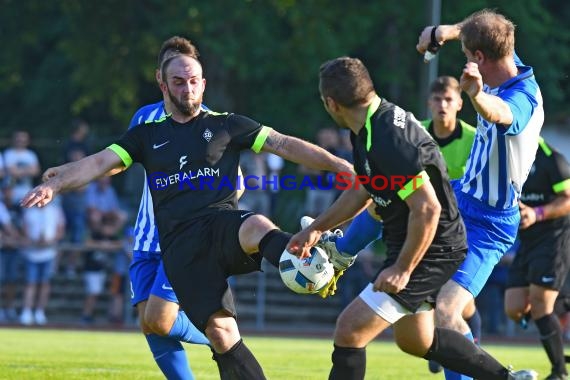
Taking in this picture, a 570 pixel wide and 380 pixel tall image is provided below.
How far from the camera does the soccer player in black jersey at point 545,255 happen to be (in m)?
9.95

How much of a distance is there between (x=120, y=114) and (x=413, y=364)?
1479cm

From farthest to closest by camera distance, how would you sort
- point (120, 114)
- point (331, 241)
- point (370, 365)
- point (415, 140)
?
point (120, 114), point (370, 365), point (331, 241), point (415, 140)

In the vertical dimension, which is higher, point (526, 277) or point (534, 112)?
point (534, 112)

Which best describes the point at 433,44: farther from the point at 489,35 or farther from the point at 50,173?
the point at 50,173

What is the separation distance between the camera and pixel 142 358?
11.5 m

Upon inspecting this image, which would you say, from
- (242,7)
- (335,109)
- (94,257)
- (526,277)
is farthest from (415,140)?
(242,7)

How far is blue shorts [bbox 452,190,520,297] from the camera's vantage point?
24.6 ft

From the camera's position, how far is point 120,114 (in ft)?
81.6

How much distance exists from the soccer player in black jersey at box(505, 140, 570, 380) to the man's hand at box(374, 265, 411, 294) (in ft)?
13.0

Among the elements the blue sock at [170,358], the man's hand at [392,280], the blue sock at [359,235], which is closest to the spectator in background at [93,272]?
the blue sock at [170,358]

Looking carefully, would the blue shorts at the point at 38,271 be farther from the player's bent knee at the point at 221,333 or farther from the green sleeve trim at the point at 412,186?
the green sleeve trim at the point at 412,186

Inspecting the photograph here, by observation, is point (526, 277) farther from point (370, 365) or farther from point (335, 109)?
point (335, 109)

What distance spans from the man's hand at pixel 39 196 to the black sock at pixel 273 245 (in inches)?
50.5

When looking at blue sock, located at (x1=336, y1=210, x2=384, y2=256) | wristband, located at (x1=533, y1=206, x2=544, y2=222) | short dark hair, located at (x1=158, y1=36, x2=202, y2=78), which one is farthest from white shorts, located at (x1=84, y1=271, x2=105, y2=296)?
blue sock, located at (x1=336, y1=210, x2=384, y2=256)
